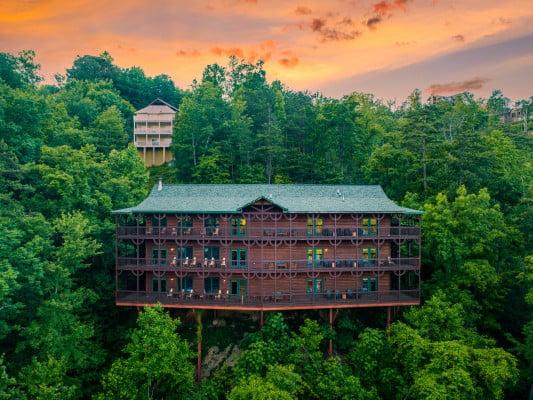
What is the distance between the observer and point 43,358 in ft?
84.5

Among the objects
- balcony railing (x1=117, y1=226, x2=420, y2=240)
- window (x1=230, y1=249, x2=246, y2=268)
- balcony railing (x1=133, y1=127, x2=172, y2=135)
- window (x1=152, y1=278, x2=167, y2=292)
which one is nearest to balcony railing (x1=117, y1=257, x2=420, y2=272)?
window (x1=230, y1=249, x2=246, y2=268)

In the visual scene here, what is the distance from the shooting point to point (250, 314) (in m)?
31.9

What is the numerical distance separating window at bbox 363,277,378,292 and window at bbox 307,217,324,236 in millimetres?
5574

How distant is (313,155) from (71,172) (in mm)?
26694

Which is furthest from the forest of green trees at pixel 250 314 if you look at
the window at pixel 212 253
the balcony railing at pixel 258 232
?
the window at pixel 212 253

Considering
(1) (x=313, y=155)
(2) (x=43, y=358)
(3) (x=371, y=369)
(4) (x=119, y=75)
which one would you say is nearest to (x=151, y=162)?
(4) (x=119, y=75)

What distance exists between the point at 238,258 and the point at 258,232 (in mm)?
2555

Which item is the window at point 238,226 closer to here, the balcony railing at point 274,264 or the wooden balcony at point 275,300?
the balcony railing at point 274,264

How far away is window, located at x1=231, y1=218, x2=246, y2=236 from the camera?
3166 centimetres

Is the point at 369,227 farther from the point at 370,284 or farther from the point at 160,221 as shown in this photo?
the point at 160,221

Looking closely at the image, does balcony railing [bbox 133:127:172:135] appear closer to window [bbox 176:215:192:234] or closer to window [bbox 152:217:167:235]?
window [bbox 152:217:167:235]

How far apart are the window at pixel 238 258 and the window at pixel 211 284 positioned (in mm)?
2078

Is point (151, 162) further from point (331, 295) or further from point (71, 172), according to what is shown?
point (331, 295)

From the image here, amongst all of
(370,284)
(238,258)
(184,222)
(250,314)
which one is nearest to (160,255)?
(184,222)
